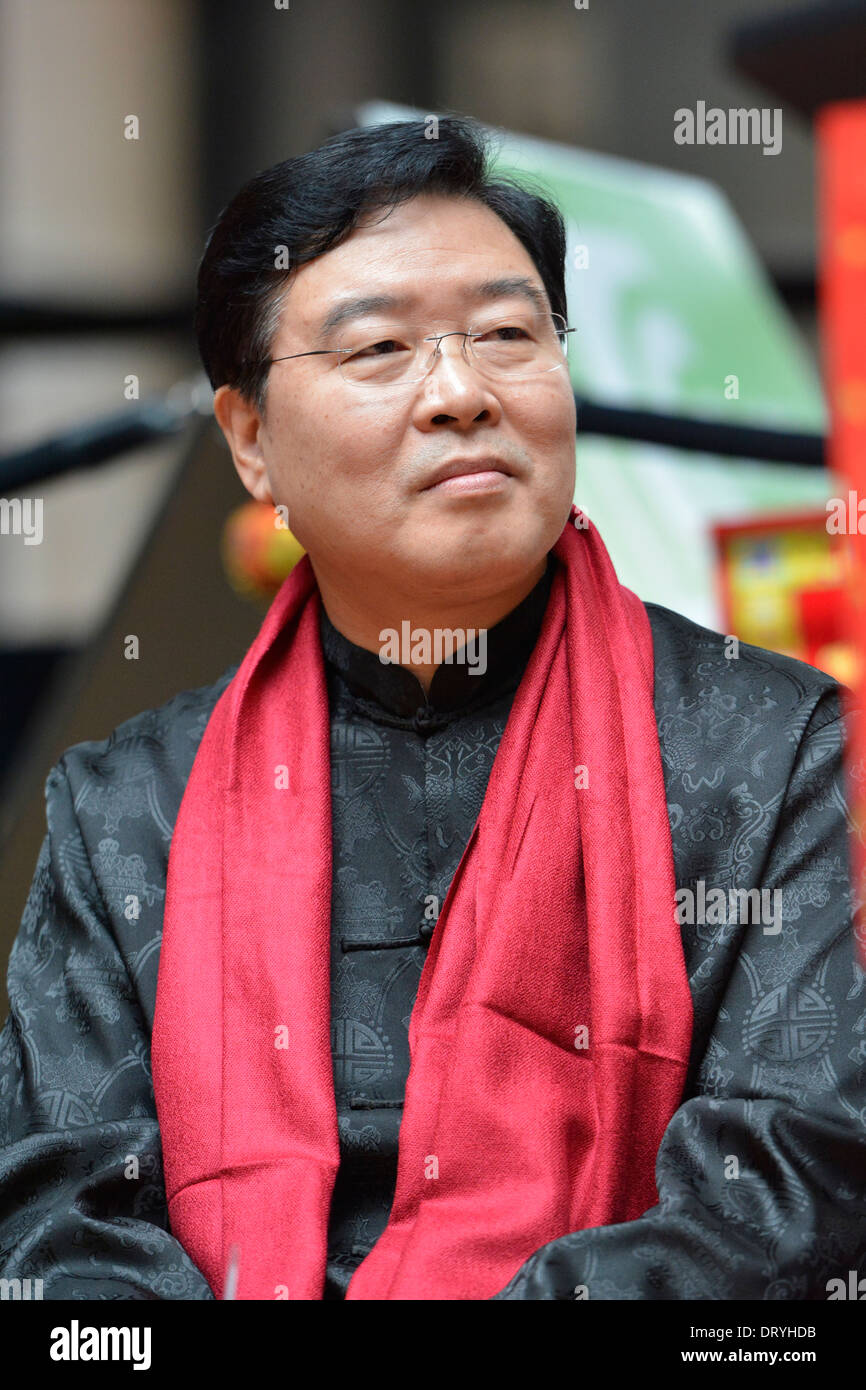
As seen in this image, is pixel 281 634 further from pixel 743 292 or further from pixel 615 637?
pixel 743 292

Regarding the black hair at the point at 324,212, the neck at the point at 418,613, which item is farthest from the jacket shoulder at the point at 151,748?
the black hair at the point at 324,212

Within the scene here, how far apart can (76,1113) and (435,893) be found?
463 millimetres

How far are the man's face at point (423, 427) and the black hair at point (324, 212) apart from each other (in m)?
0.02

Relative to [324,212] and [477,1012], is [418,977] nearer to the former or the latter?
[477,1012]

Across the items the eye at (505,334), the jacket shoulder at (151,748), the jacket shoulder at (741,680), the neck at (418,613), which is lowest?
the jacket shoulder at (151,748)

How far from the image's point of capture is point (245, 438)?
205 cm

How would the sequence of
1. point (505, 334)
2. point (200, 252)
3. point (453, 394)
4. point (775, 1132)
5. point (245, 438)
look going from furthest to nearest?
point (200, 252)
point (245, 438)
point (505, 334)
point (453, 394)
point (775, 1132)

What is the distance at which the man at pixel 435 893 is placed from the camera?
161 centimetres

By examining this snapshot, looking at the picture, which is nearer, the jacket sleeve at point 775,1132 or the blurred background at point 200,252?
the jacket sleeve at point 775,1132

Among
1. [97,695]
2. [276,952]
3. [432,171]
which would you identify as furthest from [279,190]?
[97,695]

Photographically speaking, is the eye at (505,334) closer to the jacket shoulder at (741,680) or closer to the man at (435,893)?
the man at (435,893)

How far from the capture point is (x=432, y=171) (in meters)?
1.85

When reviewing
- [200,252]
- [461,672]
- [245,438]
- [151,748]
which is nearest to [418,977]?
[461,672]
